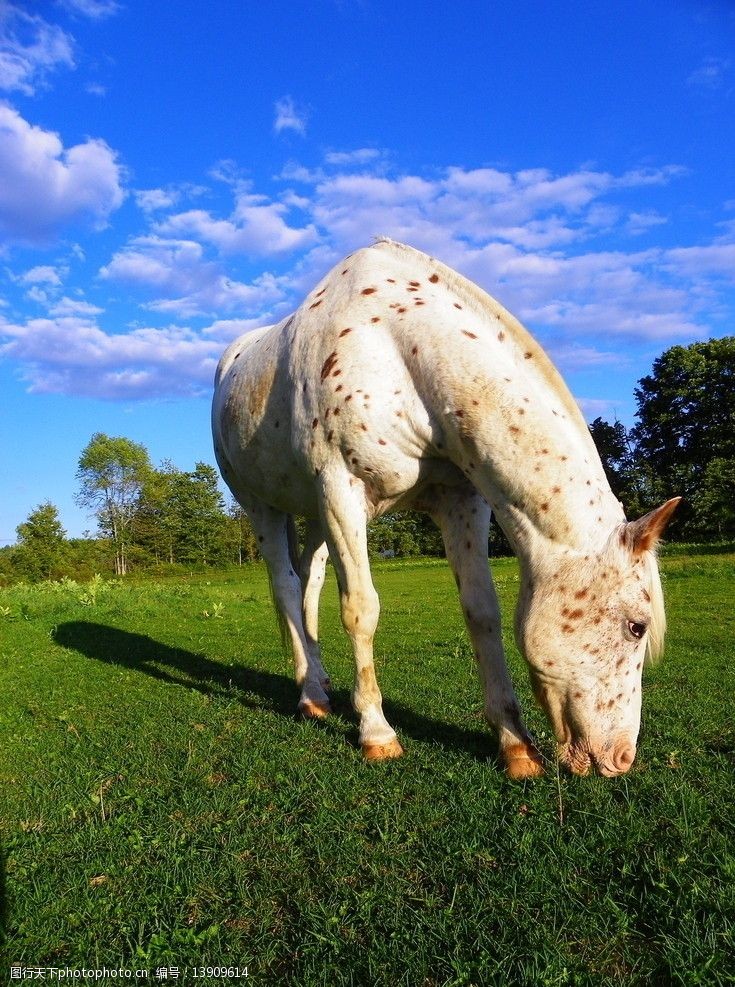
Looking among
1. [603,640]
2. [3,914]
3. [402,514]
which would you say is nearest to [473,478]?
[603,640]

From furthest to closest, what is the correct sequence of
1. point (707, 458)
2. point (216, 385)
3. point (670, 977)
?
point (707, 458) < point (216, 385) < point (670, 977)

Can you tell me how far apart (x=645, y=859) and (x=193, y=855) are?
6.17 ft

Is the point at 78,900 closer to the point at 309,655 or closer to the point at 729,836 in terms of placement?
the point at 729,836

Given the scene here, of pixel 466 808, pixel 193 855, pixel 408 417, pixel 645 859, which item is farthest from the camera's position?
pixel 408 417

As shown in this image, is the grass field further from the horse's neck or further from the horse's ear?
the horse's neck

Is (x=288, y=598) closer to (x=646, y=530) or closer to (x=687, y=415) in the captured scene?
(x=646, y=530)

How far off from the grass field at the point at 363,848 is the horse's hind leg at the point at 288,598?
0.21 metres

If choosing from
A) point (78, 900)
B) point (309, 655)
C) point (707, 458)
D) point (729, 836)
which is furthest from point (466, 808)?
point (707, 458)

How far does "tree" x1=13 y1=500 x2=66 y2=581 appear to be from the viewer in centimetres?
4912

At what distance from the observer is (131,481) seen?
67.1 m

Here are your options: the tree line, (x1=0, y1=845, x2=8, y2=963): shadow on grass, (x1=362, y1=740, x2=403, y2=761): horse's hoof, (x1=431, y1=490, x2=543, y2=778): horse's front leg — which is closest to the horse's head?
(x1=431, y1=490, x2=543, y2=778): horse's front leg

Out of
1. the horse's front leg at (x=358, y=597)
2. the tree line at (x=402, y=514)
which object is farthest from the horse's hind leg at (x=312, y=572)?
the tree line at (x=402, y=514)

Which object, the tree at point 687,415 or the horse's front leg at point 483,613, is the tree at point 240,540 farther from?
the horse's front leg at point 483,613

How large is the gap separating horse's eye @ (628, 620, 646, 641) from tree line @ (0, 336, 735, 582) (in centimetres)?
2849
